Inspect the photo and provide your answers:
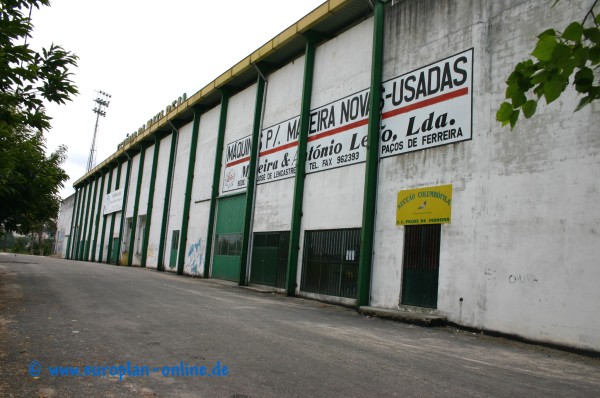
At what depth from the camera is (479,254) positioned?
11.0 meters

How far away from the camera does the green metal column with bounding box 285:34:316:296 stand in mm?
17141

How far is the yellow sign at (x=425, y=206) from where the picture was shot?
12.1 metres

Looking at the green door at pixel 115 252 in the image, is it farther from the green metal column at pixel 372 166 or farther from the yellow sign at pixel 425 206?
the yellow sign at pixel 425 206

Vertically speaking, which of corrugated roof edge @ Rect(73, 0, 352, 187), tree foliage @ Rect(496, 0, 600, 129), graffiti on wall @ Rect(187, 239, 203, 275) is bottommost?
graffiti on wall @ Rect(187, 239, 203, 275)

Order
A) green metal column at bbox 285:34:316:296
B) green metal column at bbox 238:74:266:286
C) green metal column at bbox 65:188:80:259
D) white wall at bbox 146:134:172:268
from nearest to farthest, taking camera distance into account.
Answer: green metal column at bbox 285:34:316:296 → green metal column at bbox 238:74:266:286 → white wall at bbox 146:134:172:268 → green metal column at bbox 65:188:80:259

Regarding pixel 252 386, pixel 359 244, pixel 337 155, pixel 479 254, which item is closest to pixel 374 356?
pixel 252 386

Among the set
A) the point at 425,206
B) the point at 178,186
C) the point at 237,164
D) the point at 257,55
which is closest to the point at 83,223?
the point at 178,186

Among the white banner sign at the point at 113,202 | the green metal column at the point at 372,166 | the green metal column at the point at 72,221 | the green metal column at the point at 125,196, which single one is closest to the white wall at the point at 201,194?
the green metal column at the point at 372,166

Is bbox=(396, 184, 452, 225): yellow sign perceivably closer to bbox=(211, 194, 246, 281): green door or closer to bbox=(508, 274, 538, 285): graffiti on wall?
bbox=(508, 274, 538, 285): graffiti on wall

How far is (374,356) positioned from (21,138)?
10.3 meters

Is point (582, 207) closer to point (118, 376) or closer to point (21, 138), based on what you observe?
point (118, 376)

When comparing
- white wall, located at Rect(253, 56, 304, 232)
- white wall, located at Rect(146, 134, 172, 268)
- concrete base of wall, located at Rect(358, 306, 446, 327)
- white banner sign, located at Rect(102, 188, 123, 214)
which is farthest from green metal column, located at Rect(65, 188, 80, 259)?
concrete base of wall, located at Rect(358, 306, 446, 327)
